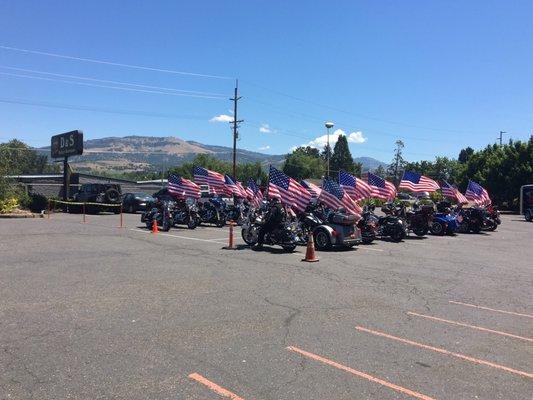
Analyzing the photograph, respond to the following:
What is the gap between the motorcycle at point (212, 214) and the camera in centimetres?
2336

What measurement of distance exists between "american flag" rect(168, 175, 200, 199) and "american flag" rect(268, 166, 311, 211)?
7.41m

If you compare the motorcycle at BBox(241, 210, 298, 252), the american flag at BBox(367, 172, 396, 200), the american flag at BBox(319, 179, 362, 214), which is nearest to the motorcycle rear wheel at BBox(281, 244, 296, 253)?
the motorcycle at BBox(241, 210, 298, 252)

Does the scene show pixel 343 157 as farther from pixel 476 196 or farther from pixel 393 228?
pixel 393 228

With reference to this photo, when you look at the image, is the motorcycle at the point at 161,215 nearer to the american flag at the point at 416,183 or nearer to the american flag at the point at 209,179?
the american flag at the point at 209,179

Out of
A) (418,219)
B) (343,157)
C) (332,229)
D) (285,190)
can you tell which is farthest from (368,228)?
(343,157)

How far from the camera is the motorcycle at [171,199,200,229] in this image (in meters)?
21.7

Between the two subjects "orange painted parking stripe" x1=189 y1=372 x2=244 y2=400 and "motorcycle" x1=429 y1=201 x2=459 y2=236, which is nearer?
"orange painted parking stripe" x1=189 y1=372 x2=244 y2=400

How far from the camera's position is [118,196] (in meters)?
32.8

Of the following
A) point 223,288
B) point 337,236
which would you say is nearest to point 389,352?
point 223,288

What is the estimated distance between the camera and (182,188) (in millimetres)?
22312

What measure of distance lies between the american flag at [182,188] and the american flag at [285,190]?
741 cm

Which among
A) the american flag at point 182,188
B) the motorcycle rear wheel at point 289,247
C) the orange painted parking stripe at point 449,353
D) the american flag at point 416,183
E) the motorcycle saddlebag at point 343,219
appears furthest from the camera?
the american flag at point 182,188

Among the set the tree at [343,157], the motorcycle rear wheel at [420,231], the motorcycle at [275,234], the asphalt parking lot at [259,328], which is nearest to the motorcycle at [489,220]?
the motorcycle rear wheel at [420,231]

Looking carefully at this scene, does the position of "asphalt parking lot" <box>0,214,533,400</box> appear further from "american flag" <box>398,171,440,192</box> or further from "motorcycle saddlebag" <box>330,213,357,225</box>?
"american flag" <box>398,171,440,192</box>
